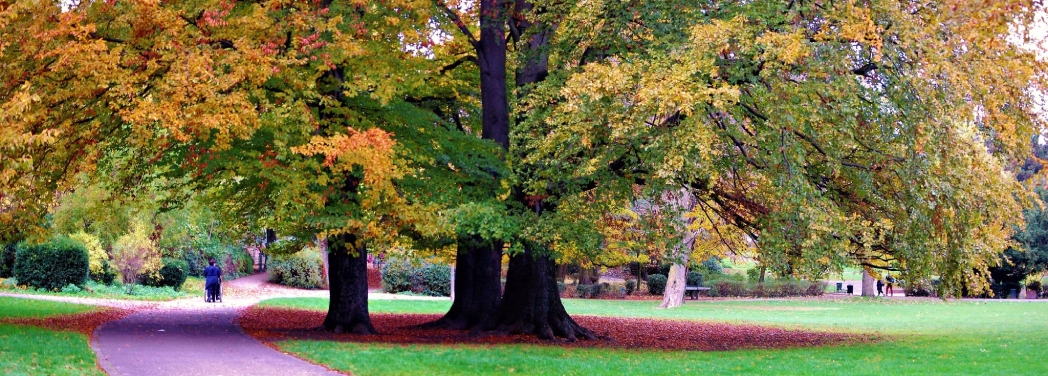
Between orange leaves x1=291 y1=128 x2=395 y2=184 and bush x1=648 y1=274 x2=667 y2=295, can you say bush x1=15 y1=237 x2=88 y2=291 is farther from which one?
bush x1=648 y1=274 x2=667 y2=295

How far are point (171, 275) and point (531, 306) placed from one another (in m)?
19.3

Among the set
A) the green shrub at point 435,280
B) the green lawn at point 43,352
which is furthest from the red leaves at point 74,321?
the green shrub at point 435,280

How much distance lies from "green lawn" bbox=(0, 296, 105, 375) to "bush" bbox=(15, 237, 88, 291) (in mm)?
13411

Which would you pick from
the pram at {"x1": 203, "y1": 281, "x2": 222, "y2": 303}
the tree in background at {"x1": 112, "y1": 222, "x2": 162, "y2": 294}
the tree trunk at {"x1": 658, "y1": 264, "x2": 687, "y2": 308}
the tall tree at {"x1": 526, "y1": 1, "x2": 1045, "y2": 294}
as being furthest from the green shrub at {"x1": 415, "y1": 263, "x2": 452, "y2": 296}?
the tall tree at {"x1": 526, "y1": 1, "x2": 1045, "y2": 294}

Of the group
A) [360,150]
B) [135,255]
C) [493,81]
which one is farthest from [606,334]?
[135,255]

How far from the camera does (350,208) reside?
15797mm

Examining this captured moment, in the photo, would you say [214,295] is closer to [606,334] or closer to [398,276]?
[398,276]

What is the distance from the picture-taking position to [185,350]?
Answer: 45.4 feet

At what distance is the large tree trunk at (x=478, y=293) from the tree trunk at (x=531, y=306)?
0.73m

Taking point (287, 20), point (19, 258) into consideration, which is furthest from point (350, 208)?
Result: point (19, 258)

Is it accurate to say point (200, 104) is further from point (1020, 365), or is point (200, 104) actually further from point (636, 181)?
point (1020, 365)

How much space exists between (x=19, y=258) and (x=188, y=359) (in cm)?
1822

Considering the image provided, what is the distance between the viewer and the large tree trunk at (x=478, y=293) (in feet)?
66.0

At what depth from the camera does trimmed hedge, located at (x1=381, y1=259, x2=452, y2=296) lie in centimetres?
3994
